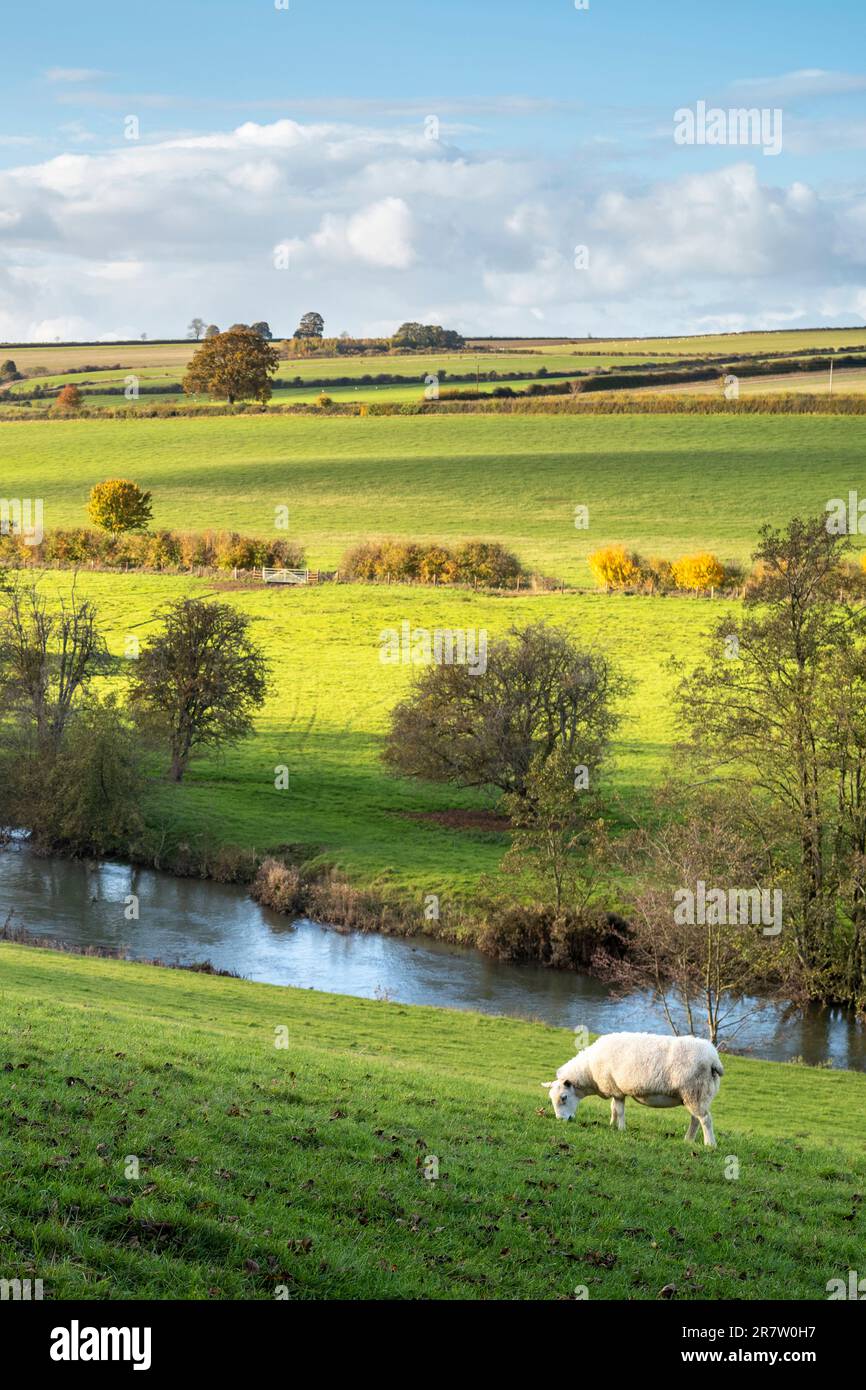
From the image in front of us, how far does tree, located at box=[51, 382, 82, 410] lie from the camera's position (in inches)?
6032

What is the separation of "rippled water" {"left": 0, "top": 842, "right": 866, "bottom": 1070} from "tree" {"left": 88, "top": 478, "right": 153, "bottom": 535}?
59.4 meters

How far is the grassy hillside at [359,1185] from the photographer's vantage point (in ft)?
38.5

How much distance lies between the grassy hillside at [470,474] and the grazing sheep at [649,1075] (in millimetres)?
73873

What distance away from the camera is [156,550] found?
98.4m

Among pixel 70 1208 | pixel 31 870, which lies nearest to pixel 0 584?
pixel 31 870

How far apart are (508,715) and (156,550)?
53.3 metres

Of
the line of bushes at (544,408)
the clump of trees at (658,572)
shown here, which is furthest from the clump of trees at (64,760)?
the line of bushes at (544,408)

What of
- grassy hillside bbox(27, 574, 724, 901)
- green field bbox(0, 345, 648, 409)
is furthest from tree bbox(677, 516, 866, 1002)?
green field bbox(0, 345, 648, 409)

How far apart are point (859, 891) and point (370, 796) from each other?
2353cm

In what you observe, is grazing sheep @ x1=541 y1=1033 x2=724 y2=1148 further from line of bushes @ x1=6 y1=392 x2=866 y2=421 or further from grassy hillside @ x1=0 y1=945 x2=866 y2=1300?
line of bushes @ x1=6 y1=392 x2=866 y2=421

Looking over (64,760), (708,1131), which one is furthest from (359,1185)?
(64,760)

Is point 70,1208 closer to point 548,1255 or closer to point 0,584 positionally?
point 548,1255

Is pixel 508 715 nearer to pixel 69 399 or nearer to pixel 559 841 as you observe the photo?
pixel 559 841
